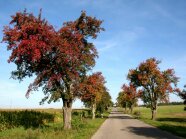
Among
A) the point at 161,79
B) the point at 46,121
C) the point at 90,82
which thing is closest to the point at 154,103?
the point at 161,79

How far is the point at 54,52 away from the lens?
26.1 metres

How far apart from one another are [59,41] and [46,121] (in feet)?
53.9

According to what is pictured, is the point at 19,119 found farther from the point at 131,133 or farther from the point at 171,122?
the point at 171,122

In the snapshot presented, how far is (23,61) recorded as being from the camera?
26.3 meters

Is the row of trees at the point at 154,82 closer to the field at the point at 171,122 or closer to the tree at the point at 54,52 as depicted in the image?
the field at the point at 171,122

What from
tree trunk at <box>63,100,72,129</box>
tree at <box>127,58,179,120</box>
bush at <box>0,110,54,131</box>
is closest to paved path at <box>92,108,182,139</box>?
tree trunk at <box>63,100,72,129</box>

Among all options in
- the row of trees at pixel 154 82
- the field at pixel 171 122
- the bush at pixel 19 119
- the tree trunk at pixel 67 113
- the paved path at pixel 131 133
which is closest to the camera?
the paved path at pixel 131 133

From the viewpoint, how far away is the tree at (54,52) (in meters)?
24.7

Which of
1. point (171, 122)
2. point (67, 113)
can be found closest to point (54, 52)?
point (67, 113)

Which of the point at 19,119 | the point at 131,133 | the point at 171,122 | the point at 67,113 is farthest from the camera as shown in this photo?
the point at 171,122

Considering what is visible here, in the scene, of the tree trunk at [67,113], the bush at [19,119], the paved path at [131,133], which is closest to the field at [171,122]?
the paved path at [131,133]

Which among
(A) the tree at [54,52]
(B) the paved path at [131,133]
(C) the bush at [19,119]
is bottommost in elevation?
(B) the paved path at [131,133]

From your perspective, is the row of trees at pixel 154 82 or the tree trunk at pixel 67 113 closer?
the tree trunk at pixel 67 113

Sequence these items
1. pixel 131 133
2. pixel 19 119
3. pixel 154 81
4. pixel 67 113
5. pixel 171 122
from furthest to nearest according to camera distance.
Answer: pixel 154 81, pixel 171 122, pixel 19 119, pixel 67 113, pixel 131 133
